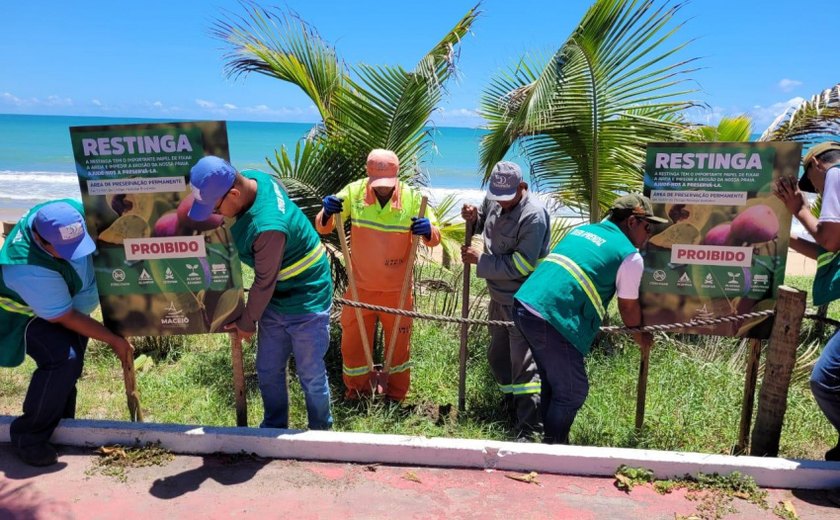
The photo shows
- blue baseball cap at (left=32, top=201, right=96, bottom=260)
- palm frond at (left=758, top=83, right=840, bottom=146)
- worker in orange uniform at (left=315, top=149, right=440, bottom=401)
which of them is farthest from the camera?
palm frond at (left=758, top=83, right=840, bottom=146)

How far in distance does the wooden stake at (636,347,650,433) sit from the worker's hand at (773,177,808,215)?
3.63 feet

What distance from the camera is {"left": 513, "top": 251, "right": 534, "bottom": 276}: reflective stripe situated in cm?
390

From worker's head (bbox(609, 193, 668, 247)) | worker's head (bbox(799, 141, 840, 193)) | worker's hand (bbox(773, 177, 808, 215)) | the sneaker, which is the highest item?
worker's head (bbox(799, 141, 840, 193))

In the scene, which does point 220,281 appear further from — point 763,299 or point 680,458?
point 763,299

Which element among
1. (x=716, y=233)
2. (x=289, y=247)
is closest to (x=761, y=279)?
(x=716, y=233)

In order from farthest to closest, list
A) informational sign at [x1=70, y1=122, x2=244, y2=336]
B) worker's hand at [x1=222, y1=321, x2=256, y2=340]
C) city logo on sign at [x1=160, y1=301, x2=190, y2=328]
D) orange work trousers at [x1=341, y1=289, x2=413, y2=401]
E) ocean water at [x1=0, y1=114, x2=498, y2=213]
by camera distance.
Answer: ocean water at [x1=0, y1=114, x2=498, y2=213]
orange work trousers at [x1=341, y1=289, x2=413, y2=401]
city logo on sign at [x1=160, y1=301, x2=190, y2=328]
worker's hand at [x1=222, y1=321, x2=256, y2=340]
informational sign at [x1=70, y1=122, x2=244, y2=336]

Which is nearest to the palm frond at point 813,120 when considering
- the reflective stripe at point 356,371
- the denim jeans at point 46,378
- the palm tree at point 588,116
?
the palm tree at point 588,116

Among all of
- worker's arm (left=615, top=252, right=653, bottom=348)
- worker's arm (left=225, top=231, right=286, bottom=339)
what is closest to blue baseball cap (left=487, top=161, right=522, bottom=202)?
worker's arm (left=615, top=252, right=653, bottom=348)

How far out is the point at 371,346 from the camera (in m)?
4.60

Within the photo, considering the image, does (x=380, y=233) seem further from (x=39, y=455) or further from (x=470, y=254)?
(x=39, y=455)

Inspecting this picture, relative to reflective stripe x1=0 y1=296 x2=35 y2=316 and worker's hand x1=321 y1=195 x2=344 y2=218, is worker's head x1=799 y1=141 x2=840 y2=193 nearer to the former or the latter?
worker's hand x1=321 y1=195 x2=344 y2=218

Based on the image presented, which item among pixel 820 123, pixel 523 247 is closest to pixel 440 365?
pixel 523 247

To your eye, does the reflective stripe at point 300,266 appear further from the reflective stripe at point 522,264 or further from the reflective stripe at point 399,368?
the reflective stripe at point 399,368

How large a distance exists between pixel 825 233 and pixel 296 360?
284 cm
